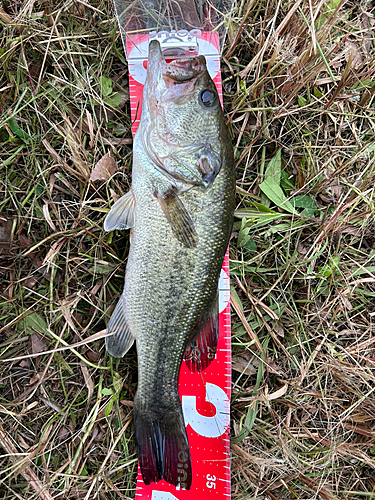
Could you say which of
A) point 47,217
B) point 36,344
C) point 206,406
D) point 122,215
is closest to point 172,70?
point 122,215

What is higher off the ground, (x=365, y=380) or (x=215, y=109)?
(x=215, y=109)

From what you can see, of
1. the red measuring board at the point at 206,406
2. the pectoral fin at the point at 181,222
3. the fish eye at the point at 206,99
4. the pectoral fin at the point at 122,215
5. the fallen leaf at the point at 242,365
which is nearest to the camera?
the pectoral fin at the point at 181,222

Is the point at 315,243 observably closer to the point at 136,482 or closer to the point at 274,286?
the point at 274,286

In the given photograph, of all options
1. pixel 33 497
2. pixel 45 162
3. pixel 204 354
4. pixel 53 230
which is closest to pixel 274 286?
pixel 204 354

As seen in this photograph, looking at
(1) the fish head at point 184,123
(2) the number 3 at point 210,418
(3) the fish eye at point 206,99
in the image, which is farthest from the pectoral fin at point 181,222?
(2) the number 3 at point 210,418

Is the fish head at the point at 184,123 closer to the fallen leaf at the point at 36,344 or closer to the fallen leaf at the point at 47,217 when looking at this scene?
the fallen leaf at the point at 47,217

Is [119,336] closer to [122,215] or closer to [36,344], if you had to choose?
[36,344]
